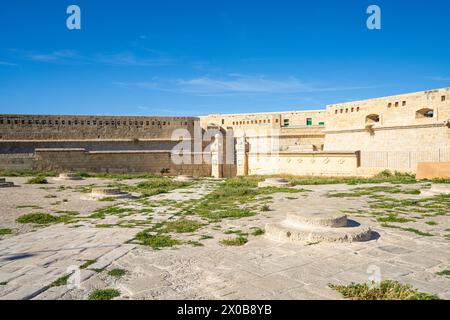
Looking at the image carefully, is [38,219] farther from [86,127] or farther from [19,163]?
[86,127]

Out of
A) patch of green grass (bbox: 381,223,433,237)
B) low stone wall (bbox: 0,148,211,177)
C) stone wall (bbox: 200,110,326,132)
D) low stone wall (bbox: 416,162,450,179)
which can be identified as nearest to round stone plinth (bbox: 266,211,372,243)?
patch of green grass (bbox: 381,223,433,237)

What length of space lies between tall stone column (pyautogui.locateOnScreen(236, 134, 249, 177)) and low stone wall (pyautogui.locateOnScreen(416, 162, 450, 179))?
10202mm

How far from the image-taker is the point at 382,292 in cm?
349

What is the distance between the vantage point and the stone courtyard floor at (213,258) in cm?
374

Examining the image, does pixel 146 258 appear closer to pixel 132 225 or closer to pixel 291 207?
pixel 132 225

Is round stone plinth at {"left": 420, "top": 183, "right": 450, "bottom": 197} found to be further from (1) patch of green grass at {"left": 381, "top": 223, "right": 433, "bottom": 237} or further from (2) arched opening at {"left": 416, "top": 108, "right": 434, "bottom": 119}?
(2) arched opening at {"left": 416, "top": 108, "right": 434, "bottom": 119}

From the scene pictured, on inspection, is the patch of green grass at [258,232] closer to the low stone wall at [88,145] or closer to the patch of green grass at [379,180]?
the patch of green grass at [379,180]

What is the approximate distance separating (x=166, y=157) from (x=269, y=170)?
6810 mm

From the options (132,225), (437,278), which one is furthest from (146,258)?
(437,278)

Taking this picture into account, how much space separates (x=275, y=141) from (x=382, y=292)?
29.6 meters

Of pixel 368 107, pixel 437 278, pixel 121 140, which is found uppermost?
pixel 368 107

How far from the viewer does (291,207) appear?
9.05 meters

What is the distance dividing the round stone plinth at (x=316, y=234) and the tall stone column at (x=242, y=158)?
55.9ft
